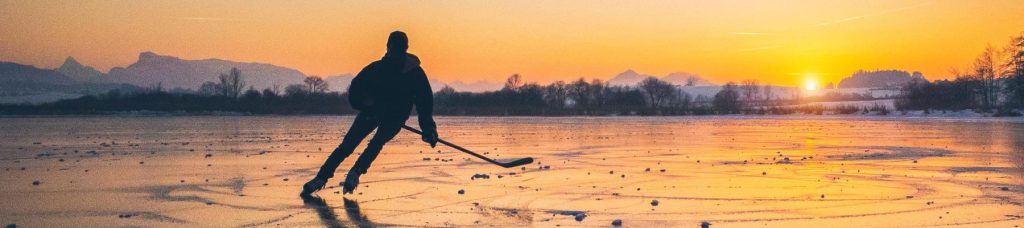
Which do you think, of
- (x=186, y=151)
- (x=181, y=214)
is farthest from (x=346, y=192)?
(x=186, y=151)

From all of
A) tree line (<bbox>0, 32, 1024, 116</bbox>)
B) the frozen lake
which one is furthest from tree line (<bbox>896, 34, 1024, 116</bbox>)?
the frozen lake

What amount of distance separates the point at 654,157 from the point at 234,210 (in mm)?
9127

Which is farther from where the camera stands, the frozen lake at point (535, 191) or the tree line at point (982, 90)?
the tree line at point (982, 90)

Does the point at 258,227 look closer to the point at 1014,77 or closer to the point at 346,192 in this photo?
the point at 346,192

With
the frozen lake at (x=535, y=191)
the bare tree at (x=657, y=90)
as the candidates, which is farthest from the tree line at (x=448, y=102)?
the frozen lake at (x=535, y=191)

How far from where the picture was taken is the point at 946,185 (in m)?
9.67

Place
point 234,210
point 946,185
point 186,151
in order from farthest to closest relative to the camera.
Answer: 1. point 186,151
2. point 946,185
3. point 234,210

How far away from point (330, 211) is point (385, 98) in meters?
1.76

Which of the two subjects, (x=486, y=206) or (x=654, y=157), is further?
(x=654, y=157)

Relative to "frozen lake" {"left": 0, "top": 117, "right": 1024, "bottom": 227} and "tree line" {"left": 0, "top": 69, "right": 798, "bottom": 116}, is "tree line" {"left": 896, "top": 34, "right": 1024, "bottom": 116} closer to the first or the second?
"tree line" {"left": 0, "top": 69, "right": 798, "bottom": 116}

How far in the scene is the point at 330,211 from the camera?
24.2ft

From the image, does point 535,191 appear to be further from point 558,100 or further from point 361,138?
point 558,100

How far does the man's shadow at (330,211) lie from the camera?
6648mm

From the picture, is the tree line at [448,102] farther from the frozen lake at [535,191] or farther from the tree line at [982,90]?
the frozen lake at [535,191]
